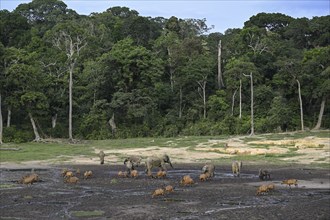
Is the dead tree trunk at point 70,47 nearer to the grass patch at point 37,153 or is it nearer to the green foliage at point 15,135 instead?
the green foliage at point 15,135

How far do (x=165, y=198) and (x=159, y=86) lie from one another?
5038 centimetres

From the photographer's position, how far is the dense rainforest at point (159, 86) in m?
60.1

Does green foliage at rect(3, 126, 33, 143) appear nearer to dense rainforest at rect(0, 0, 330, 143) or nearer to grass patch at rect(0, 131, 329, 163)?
dense rainforest at rect(0, 0, 330, 143)

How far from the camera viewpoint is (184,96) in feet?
234

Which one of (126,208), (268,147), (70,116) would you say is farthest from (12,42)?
(126,208)

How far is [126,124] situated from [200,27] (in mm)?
30607

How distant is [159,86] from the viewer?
69938mm

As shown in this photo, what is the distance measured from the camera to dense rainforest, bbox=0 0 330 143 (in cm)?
6014

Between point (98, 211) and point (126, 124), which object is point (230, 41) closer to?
point (126, 124)

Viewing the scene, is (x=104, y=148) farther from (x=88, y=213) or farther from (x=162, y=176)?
(x=88, y=213)

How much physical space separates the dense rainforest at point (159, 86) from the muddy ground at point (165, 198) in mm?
31651

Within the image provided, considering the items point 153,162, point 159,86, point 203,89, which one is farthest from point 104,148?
point 203,89

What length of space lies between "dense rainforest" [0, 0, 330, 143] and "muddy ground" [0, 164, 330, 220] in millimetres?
31651

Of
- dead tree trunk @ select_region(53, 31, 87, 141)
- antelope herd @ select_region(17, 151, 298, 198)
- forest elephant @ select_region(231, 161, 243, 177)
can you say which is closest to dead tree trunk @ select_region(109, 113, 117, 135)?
dead tree trunk @ select_region(53, 31, 87, 141)
